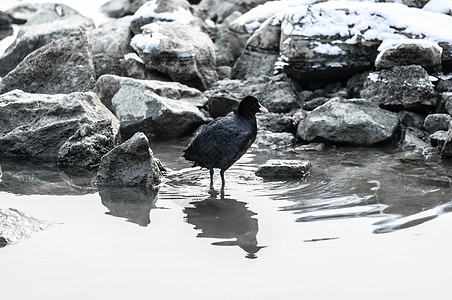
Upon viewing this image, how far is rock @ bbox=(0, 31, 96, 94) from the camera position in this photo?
42.5 ft

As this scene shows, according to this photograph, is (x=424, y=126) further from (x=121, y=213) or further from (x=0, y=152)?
(x=0, y=152)

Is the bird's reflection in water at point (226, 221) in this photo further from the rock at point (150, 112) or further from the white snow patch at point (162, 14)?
the white snow patch at point (162, 14)

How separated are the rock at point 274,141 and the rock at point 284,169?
201cm

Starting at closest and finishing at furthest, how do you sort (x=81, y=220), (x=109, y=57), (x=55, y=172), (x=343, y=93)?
1. (x=81, y=220)
2. (x=55, y=172)
3. (x=343, y=93)
4. (x=109, y=57)

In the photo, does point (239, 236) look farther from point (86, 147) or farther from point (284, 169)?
point (86, 147)

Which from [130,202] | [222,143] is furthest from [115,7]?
[130,202]

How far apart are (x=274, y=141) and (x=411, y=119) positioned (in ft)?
8.05

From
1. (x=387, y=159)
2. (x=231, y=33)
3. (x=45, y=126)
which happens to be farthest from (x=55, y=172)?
(x=231, y=33)

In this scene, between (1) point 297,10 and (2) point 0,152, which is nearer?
(2) point 0,152

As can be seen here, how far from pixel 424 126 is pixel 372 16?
294 centimetres

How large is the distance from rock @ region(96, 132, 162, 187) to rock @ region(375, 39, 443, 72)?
17.5 ft

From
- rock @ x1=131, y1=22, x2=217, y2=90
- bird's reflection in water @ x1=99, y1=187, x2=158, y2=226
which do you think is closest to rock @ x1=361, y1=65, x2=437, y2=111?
rock @ x1=131, y1=22, x2=217, y2=90

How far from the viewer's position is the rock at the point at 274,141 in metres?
11.0

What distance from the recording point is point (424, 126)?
1090 cm
